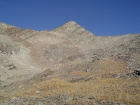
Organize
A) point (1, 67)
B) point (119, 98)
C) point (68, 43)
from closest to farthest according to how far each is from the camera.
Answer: point (119, 98), point (1, 67), point (68, 43)

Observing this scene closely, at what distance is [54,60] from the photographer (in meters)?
57.9

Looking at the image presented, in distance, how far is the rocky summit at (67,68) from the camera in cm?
1755

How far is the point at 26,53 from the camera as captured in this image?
58.9 meters

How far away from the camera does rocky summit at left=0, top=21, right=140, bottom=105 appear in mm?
17552

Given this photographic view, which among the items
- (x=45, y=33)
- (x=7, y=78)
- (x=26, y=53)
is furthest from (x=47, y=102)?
(x=45, y=33)

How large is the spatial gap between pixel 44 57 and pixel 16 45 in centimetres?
886

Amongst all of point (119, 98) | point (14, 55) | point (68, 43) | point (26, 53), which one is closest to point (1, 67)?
point (14, 55)

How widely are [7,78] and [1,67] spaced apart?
19.4ft

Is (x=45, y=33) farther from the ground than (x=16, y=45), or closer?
farther from the ground

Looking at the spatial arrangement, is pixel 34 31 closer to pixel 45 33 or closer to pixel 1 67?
pixel 45 33

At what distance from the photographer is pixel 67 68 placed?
3534 centimetres

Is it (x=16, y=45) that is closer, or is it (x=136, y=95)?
(x=136, y=95)

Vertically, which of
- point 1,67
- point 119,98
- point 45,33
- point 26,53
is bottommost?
point 119,98

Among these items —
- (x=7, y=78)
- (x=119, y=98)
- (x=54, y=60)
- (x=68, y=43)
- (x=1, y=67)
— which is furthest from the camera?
(x=68, y=43)
